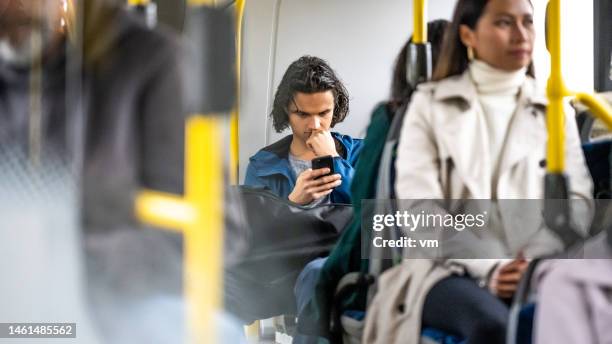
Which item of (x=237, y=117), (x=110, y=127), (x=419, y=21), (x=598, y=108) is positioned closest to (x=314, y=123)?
(x=237, y=117)

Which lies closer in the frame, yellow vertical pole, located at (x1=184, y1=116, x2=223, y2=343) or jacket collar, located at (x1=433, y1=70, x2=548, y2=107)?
yellow vertical pole, located at (x1=184, y1=116, x2=223, y2=343)

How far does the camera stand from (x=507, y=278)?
5.80 feet

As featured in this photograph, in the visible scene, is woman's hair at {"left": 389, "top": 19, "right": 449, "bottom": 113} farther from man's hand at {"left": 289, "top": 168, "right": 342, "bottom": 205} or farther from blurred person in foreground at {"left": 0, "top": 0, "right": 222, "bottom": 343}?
blurred person in foreground at {"left": 0, "top": 0, "right": 222, "bottom": 343}

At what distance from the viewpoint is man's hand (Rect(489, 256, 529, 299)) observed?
5.79ft

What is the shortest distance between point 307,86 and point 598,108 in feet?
1.88

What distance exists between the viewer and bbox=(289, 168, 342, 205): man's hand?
1.83m

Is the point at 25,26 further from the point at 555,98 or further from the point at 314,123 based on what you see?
the point at 555,98

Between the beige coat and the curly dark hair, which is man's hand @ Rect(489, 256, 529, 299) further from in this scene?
the curly dark hair

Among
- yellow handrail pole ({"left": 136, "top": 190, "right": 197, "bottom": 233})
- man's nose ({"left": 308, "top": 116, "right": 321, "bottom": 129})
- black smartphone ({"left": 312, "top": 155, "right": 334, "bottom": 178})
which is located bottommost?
yellow handrail pole ({"left": 136, "top": 190, "right": 197, "bottom": 233})

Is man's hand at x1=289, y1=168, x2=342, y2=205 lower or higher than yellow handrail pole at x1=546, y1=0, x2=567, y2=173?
lower

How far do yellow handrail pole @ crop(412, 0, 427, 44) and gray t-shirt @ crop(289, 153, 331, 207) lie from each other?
320mm

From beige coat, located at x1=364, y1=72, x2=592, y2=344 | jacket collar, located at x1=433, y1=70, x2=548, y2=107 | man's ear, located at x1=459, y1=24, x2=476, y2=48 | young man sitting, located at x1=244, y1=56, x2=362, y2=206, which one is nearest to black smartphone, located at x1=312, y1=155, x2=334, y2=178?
young man sitting, located at x1=244, y1=56, x2=362, y2=206

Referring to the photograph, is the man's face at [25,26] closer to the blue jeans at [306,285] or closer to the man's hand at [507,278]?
the blue jeans at [306,285]

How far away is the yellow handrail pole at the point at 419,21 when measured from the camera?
1803 mm
